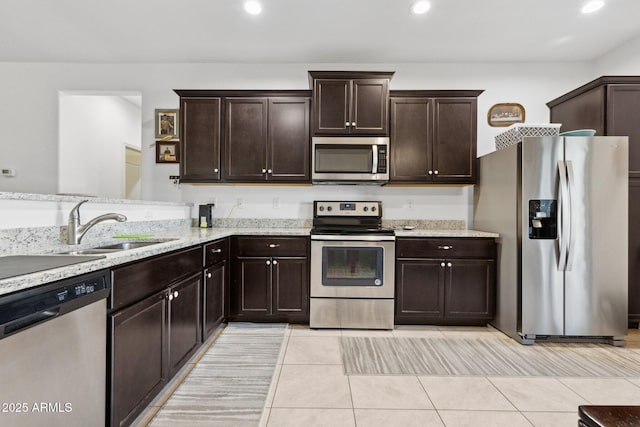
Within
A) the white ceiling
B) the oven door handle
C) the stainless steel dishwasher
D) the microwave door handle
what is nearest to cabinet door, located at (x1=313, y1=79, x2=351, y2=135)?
the microwave door handle

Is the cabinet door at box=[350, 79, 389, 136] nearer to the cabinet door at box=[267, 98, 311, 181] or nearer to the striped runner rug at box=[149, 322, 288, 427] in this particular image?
the cabinet door at box=[267, 98, 311, 181]

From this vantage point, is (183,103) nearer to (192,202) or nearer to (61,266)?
(192,202)

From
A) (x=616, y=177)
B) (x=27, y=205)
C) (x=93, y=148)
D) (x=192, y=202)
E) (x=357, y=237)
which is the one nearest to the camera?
(x=27, y=205)

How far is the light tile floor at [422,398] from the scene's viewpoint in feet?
5.58

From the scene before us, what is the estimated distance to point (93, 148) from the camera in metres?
4.26

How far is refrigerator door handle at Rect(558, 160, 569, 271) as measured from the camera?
255cm

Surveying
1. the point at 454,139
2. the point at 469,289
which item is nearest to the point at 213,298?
the point at 469,289

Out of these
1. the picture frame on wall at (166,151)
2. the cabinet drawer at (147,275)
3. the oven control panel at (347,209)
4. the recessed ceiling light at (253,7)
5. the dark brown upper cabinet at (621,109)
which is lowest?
the cabinet drawer at (147,275)

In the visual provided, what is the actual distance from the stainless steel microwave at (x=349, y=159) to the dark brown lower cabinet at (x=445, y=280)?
0.75m

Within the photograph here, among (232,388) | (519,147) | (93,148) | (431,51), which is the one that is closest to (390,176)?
(519,147)

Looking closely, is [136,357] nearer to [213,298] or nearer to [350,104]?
[213,298]

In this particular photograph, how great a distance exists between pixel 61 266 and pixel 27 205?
0.80 m

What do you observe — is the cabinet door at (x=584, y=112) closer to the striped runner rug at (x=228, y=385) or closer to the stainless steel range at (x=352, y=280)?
the stainless steel range at (x=352, y=280)

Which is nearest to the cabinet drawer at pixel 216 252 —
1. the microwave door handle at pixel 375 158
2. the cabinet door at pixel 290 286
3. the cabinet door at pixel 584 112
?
the cabinet door at pixel 290 286
